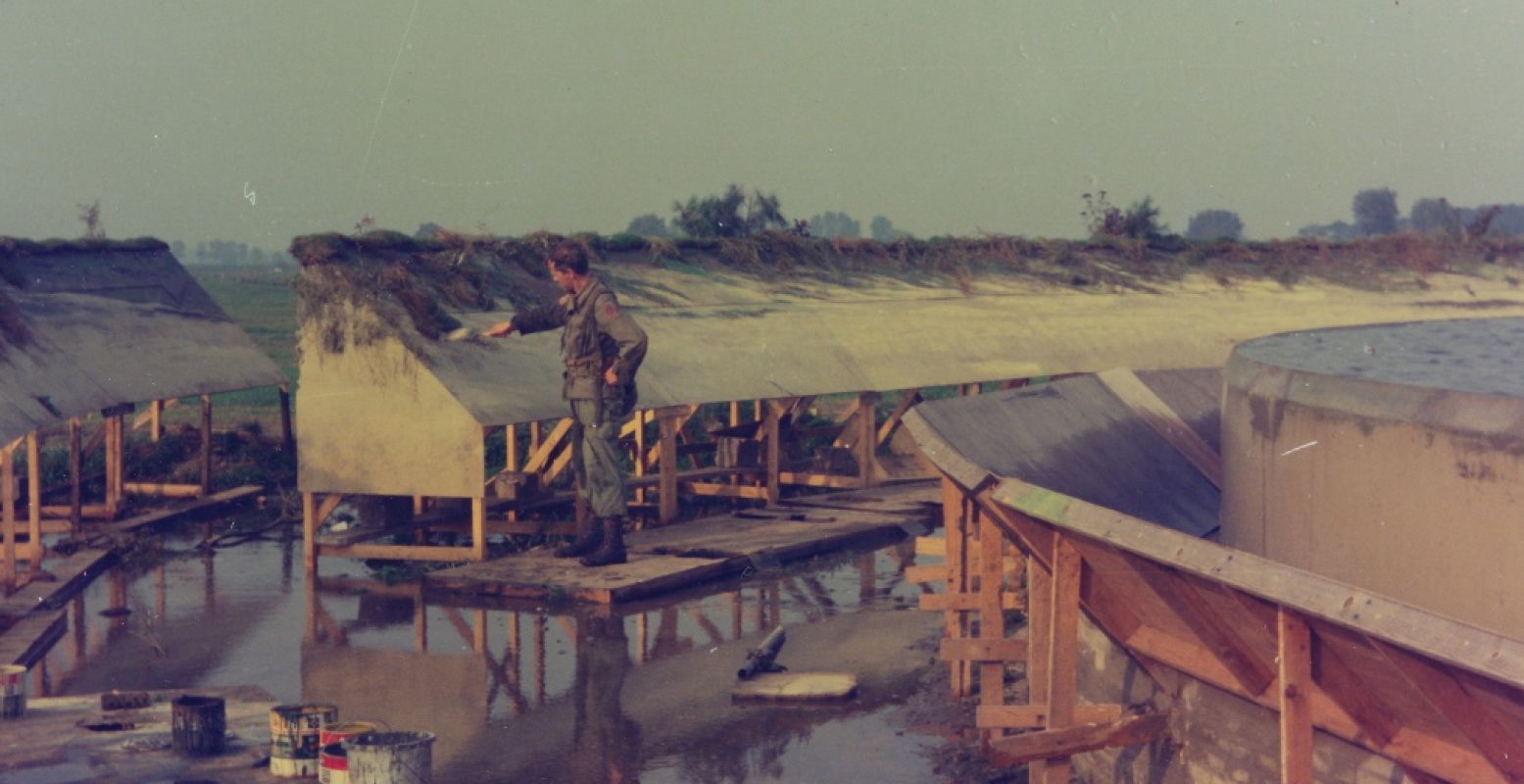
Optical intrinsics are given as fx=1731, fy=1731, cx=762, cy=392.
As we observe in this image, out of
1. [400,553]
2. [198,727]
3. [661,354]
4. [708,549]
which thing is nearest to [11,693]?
[198,727]

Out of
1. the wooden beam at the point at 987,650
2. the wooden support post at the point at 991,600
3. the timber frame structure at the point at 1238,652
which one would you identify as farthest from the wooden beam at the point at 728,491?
the timber frame structure at the point at 1238,652

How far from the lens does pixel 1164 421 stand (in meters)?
14.6

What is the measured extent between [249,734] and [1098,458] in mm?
5965

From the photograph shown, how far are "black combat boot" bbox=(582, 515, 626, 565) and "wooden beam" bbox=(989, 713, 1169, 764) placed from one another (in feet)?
28.6

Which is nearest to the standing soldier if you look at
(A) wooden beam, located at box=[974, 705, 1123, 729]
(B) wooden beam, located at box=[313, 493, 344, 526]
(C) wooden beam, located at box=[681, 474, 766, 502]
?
(B) wooden beam, located at box=[313, 493, 344, 526]

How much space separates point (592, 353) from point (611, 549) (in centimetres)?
238

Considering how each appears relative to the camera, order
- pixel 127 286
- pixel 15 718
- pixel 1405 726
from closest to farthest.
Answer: pixel 1405 726, pixel 15 718, pixel 127 286

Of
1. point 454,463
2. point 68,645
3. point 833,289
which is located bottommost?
point 68,645

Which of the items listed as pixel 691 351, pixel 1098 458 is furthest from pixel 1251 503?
pixel 691 351

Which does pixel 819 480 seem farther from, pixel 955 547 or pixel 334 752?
pixel 334 752

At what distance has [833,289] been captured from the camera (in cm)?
2464

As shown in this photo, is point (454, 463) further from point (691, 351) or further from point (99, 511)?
point (99, 511)

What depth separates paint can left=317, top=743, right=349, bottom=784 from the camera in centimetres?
853

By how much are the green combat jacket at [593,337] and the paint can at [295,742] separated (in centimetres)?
517
